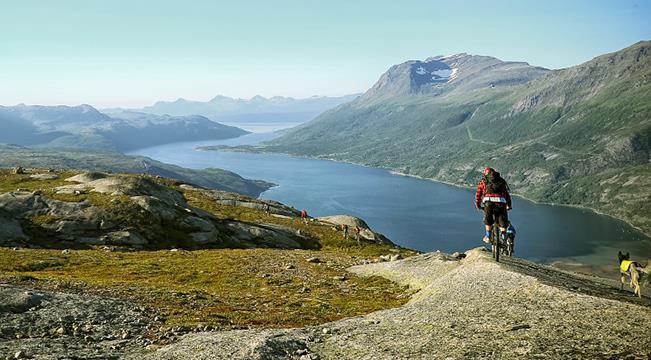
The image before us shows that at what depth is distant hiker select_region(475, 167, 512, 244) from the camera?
28.3 meters

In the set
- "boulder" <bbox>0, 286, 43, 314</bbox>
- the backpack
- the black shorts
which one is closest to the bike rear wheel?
the black shorts

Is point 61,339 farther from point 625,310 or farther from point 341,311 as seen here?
point 625,310

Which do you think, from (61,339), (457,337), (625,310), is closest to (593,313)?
(625,310)

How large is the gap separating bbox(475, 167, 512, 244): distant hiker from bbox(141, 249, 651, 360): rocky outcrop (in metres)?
4.54

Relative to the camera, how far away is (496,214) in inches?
1137

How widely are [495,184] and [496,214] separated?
76.4 inches

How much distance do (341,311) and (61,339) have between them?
13803mm

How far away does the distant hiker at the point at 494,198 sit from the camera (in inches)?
1115

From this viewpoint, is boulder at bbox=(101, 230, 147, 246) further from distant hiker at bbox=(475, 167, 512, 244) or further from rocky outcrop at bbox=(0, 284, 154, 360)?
distant hiker at bbox=(475, 167, 512, 244)

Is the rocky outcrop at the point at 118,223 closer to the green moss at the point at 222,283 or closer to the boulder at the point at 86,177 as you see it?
the boulder at the point at 86,177

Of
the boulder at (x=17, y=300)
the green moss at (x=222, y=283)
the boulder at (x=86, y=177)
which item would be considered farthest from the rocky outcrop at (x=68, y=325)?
the boulder at (x=86, y=177)

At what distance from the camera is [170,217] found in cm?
6544

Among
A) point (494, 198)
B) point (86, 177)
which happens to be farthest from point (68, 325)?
point (86, 177)

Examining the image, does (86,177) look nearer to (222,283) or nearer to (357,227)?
(357,227)
